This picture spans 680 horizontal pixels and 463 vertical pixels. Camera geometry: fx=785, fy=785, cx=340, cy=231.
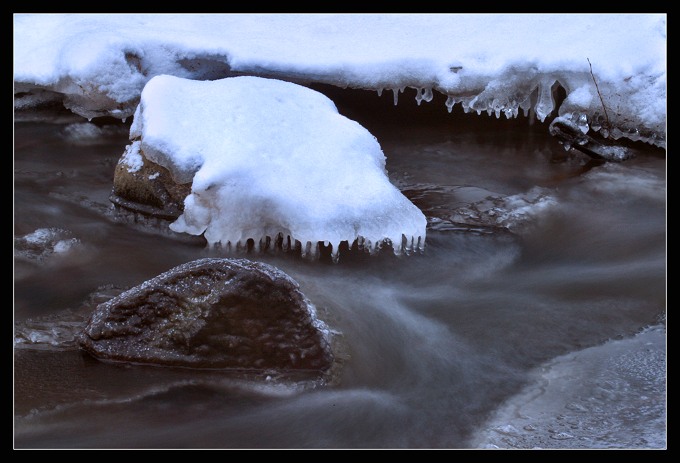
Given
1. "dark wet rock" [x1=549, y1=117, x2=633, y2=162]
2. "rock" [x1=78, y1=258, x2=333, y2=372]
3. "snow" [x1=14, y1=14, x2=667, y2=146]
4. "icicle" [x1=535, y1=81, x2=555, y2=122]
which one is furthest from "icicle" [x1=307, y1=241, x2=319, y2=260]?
"dark wet rock" [x1=549, y1=117, x2=633, y2=162]

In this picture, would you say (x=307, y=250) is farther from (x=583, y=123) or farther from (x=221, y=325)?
(x=583, y=123)

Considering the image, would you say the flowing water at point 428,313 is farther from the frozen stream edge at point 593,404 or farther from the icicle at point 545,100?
the icicle at point 545,100

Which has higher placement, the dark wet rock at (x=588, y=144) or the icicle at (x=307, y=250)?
the dark wet rock at (x=588, y=144)

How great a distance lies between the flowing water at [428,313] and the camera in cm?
299

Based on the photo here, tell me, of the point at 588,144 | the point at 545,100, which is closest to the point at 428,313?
the point at 545,100

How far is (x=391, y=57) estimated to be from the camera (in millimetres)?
5367

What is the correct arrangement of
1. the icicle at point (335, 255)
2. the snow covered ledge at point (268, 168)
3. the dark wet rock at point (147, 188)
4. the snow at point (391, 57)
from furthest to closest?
the snow at point (391, 57)
the dark wet rock at point (147, 188)
the icicle at point (335, 255)
the snow covered ledge at point (268, 168)

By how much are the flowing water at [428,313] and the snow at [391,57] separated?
381 mm

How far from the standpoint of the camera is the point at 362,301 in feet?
12.9

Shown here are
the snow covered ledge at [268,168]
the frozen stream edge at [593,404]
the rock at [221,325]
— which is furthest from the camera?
the snow covered ledge at [268,168]

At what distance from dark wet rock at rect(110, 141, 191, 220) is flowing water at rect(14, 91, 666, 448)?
0.42 feet

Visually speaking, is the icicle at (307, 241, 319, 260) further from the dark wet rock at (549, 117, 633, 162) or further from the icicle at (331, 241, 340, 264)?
the dark wet rock at (549, 117, 633, 162)

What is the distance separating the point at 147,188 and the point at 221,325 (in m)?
1.60

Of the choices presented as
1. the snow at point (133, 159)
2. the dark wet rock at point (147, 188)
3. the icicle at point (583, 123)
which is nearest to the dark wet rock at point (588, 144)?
the icicle at point (583, 123)
